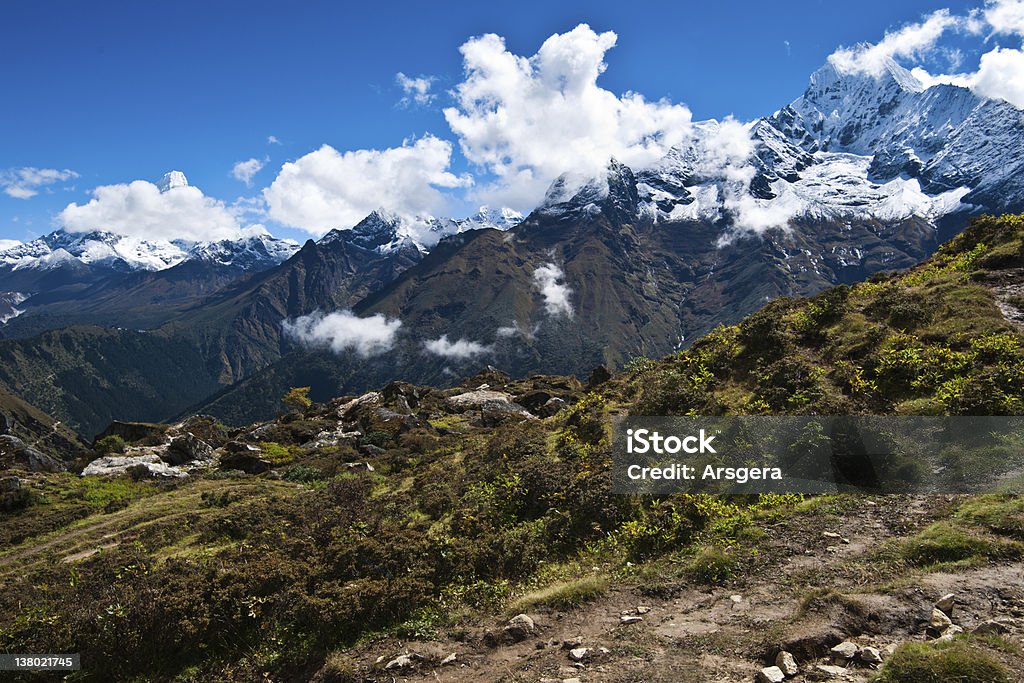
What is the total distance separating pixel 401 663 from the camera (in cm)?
1029

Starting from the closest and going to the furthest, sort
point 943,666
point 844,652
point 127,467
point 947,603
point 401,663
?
point 943,666 → point 844,652 → point 947,603 → point 401,663 → point 127,467

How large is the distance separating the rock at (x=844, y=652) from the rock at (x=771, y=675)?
3.27 ft

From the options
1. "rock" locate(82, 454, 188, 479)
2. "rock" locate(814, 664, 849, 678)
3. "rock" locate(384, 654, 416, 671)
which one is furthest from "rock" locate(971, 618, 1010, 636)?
"rock" locate(82, 454, 188, 479)

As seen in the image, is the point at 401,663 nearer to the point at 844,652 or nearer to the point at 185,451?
the point at 844,652

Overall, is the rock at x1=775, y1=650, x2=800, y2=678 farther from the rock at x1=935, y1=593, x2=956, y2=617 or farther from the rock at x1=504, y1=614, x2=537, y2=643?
the rock at x1=504, y1=614, x2=537, y2=643

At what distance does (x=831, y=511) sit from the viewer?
1316 cm

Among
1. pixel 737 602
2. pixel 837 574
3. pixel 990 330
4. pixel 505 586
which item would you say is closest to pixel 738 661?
pixel 737 602

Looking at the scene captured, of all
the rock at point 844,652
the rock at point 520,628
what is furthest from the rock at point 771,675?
the rock at point 520,628

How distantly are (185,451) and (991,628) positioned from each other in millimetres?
47682

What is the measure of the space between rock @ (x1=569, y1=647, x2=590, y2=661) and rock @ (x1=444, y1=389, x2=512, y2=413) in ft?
159

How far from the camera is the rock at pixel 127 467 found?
36169mm

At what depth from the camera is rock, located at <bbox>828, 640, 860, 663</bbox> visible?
26.3ft

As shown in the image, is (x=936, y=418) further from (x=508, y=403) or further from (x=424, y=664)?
(x=508, y=403)

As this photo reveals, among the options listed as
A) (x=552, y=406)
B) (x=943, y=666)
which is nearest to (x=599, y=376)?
(x=552, y=406)
